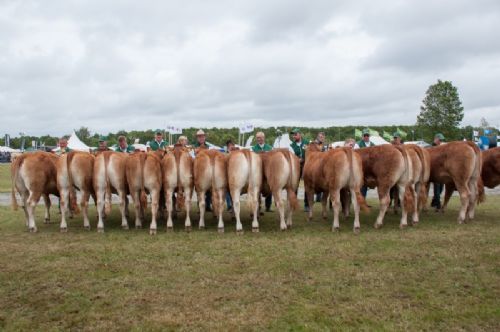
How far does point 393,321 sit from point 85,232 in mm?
7400

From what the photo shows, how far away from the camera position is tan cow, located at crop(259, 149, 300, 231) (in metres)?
9.48

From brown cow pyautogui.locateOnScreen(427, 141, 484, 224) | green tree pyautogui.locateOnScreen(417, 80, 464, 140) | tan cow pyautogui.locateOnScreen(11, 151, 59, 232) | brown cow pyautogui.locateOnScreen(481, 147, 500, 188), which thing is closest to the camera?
tan cow pyautogui.locateOnScreen(11, 151, 59, 232)

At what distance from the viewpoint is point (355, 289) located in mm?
5484

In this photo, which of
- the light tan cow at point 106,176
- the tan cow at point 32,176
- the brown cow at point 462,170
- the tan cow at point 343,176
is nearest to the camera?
the tan cow at point 343,176

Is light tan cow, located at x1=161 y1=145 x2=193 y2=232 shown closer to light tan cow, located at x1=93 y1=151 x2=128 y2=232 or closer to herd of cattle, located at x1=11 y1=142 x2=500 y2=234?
herd of cattle, located at x1=11 y1=142 x2=500 y2=234

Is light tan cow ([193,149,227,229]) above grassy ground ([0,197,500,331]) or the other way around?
above

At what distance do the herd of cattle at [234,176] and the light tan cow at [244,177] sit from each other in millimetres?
22

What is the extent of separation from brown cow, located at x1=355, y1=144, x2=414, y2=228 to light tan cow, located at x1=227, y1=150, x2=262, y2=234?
2.74 metres

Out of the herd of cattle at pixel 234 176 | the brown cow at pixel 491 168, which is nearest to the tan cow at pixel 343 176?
the herd of cattle at pixel 234 176

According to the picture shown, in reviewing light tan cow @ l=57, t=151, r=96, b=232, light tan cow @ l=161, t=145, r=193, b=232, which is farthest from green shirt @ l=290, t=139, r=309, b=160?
light tan cow @ l=57, t=151, r=96, b=232

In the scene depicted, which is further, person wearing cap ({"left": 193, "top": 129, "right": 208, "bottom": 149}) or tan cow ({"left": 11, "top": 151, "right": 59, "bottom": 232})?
person wearing cap ({"left": 193, "top": 129, "right": 208, "bottom": 149})

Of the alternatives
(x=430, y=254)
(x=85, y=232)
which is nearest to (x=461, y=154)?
(x=430, y=254)

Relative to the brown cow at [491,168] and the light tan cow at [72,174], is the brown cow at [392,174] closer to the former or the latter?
the brown cow at [491,168]

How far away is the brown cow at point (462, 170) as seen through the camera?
32.9 ft
